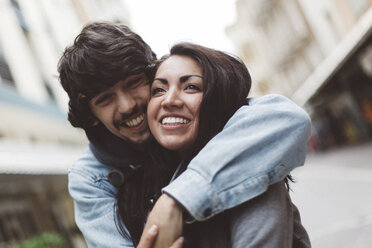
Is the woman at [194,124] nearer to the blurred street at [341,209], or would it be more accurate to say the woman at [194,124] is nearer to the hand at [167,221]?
the hand at [167,221]

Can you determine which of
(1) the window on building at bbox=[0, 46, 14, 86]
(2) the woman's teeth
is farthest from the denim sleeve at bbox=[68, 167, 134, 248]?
(1) the window on building at bbox=[0, 46, 14, 86]

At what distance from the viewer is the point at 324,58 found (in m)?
24.2

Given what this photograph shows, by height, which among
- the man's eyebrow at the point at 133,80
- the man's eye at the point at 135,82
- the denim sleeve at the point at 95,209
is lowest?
the denim sleeve at the point at 95,209

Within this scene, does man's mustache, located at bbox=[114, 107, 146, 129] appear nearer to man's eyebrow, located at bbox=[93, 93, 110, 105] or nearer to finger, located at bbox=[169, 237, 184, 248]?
man's eyebrow, located at bbox=[93, 93, 110, 105]

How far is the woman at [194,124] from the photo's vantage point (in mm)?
1522

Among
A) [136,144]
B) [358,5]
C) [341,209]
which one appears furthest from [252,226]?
[358,5]

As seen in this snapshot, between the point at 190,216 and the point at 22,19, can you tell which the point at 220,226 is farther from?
the point at 22,19

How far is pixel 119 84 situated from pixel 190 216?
105 cm

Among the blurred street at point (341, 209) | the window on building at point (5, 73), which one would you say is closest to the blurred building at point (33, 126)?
the window on building at point (5, 73)

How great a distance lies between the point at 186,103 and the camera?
1757 millimetres

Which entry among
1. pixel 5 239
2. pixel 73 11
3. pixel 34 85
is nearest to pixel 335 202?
pixel 5 239

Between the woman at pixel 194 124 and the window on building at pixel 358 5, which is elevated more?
the woman at pixel 194 124

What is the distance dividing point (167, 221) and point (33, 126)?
12.6 m

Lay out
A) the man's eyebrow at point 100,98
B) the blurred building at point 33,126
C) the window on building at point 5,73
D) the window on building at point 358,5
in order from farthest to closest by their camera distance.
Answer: the window on building at point 358,5 → the window on building at point 5,73 → the blurred building at point 33,126 → the man's eyebrow at point 100,98
